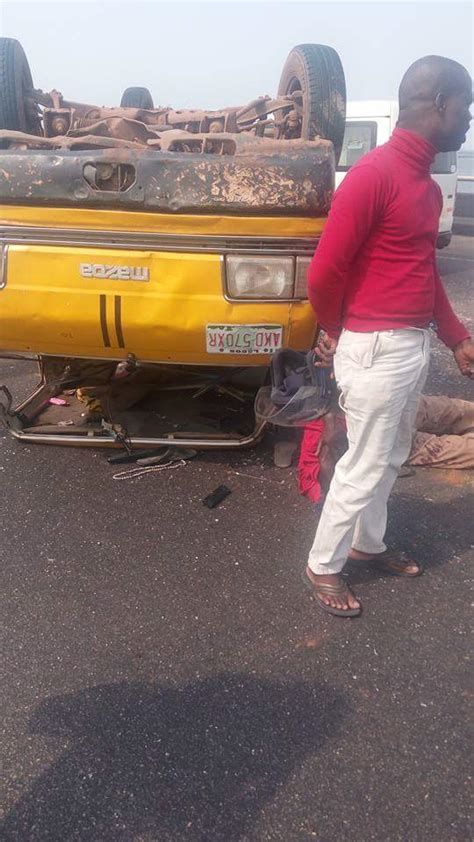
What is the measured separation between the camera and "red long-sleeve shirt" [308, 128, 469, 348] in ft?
6.93

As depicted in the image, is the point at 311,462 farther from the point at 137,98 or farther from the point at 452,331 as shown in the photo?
the point at 137,98

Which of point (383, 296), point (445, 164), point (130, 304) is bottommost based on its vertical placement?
point (445, 164)

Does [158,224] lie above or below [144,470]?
above

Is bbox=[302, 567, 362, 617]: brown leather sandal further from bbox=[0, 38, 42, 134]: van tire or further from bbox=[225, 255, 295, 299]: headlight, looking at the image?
bbox=[0, 38, 42, 134]: van tire

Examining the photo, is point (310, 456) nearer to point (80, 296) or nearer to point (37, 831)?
point (80, 296)

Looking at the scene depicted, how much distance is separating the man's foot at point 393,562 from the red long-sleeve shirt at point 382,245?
101 cm

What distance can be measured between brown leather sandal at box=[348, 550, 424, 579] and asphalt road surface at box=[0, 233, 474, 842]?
0.19ft

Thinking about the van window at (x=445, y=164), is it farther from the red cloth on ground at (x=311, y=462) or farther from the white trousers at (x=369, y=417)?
the white trousers at (x=369, y=417)

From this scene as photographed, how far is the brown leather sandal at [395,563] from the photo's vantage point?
285 cm

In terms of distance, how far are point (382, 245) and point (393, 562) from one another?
4.37 feet

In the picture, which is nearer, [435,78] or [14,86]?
[435,78]

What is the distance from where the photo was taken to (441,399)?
13.9 ft

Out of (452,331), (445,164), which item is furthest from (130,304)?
(445,164)

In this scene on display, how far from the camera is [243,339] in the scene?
125 inches
